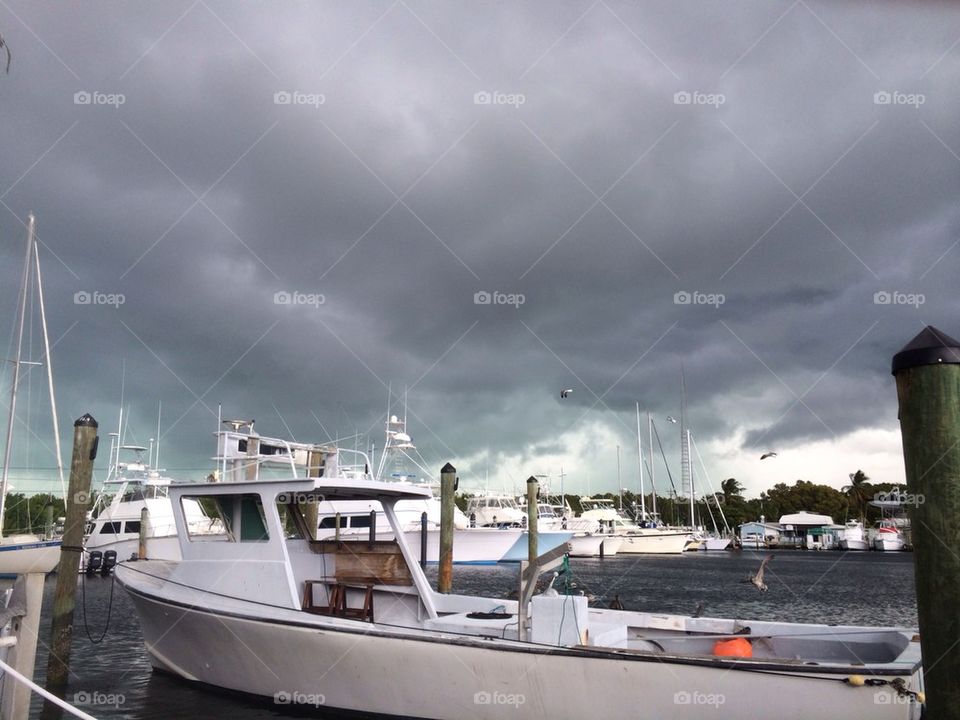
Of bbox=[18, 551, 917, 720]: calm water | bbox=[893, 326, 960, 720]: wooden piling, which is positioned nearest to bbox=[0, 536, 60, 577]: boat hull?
bbox=[18, 551, 917, 720]: calm water

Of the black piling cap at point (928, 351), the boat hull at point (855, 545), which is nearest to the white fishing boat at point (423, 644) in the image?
the black piling cap at point (928, 351)

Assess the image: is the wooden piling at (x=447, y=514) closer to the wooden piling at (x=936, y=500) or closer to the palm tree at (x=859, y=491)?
the wooden piling at (x=936, y=500)

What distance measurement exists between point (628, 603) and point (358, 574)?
1693 centimetres

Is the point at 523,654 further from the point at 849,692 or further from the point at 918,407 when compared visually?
the point at 918,407

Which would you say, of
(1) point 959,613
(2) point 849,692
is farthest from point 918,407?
(2) point 849,692

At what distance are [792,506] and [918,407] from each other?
4309 inches

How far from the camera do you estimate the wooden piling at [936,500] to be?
4.09 metres

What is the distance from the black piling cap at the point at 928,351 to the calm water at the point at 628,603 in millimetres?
5590

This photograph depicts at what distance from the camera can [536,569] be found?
8.02 m

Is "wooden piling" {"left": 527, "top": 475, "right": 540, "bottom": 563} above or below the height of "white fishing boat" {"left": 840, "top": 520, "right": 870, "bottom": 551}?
above

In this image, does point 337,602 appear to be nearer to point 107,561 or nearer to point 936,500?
point 936,500

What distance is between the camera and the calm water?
33.2 ft

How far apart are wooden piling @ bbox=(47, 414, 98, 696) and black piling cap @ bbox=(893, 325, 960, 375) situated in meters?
9.97

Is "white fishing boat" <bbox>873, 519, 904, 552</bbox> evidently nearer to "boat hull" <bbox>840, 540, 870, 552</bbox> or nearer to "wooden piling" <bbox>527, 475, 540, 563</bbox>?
"boat hull" <bbox>840, 540, 870, 552</bbox>
